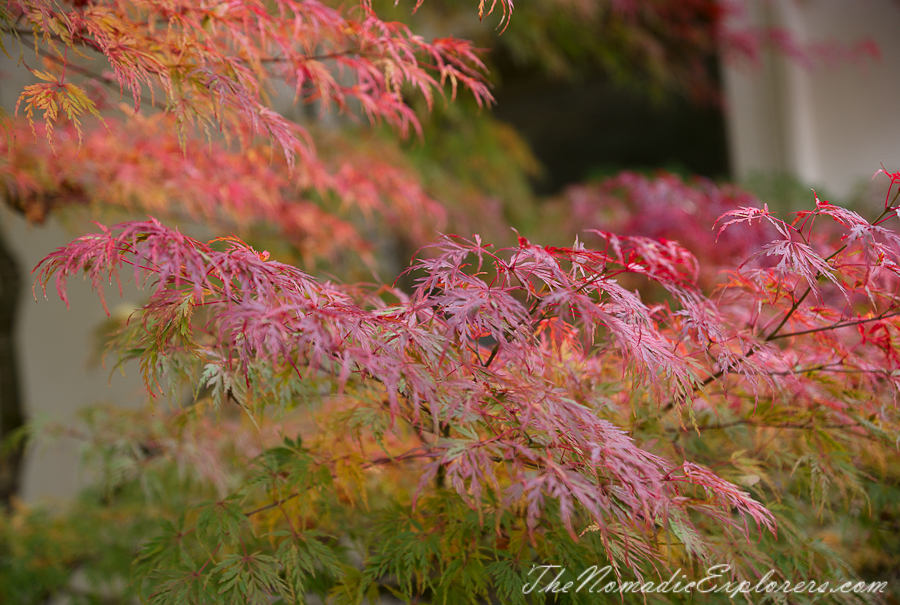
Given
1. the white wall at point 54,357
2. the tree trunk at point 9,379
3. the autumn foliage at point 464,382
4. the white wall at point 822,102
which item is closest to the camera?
the autumn foliage at point 464,382

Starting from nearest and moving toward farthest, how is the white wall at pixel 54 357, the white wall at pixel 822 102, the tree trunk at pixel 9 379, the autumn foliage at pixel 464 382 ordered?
1. the autumn foliage at pixel 464 382
2. the tree trunk at pixel 9 379
3. the white wall at pixel 54 357
4. the white wall at pixel 822 102

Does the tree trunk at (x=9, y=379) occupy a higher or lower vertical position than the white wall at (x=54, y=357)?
higher

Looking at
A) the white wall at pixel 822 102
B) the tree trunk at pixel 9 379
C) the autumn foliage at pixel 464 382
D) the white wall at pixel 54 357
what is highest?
the white wall at pixel 822 102

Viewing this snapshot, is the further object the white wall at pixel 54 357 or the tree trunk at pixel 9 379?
the white wall at pixel 54 357

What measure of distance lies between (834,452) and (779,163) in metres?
3.26

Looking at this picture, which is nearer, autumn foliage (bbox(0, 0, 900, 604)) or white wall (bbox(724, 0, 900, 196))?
autumn foliage (bbox(0, 0, 900, 604))

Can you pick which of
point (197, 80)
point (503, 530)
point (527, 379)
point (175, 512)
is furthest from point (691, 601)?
point (175, 512)

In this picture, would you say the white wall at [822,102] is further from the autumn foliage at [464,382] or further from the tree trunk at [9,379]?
the tree trunk at [9,379]

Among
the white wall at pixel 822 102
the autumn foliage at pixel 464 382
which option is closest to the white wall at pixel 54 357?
the autumn foliage at pixel 464 382

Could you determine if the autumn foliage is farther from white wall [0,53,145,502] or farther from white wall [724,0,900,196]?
white wall [724,0,900,196]

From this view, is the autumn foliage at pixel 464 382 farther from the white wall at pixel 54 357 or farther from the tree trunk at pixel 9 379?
the white wall at pixel 54 357

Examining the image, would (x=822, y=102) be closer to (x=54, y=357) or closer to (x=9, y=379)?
(x=9, y=379)

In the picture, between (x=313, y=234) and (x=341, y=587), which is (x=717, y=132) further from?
(x=341, y=587)

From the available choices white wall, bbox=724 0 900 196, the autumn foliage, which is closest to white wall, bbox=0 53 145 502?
the autumn foliage
